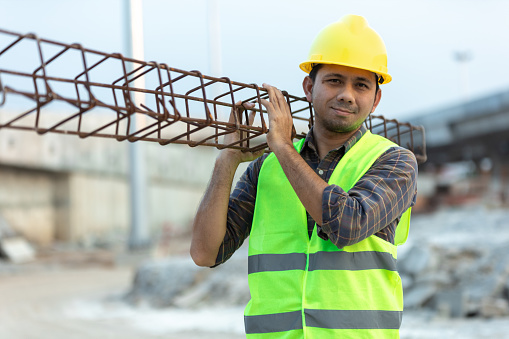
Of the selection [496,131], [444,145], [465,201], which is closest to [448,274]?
[465,201]

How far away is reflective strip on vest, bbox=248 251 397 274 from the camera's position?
1.86m

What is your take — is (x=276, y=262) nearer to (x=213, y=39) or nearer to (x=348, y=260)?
(x=348, y=260)

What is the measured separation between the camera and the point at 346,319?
1.83m

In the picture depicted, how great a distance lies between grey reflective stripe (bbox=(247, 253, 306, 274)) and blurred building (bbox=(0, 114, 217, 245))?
1846 centimetres

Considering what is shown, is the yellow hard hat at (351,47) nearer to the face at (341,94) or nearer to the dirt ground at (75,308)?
the face at (341,94)

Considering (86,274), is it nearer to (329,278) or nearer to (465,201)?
(329,278)

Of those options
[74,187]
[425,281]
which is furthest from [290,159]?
[74,187]

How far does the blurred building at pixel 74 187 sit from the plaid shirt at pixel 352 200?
18312mm

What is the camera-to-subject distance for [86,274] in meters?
14.6

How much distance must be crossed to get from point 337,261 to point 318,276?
77mm

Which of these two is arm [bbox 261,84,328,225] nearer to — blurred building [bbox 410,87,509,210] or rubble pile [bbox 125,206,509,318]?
rubble pile [bbox 125,206,509,318]

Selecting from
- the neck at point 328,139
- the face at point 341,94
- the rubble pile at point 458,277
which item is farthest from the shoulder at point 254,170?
the rubble pile at point 458,277

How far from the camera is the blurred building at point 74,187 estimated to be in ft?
67.6

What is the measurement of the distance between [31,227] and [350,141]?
21107 mm
